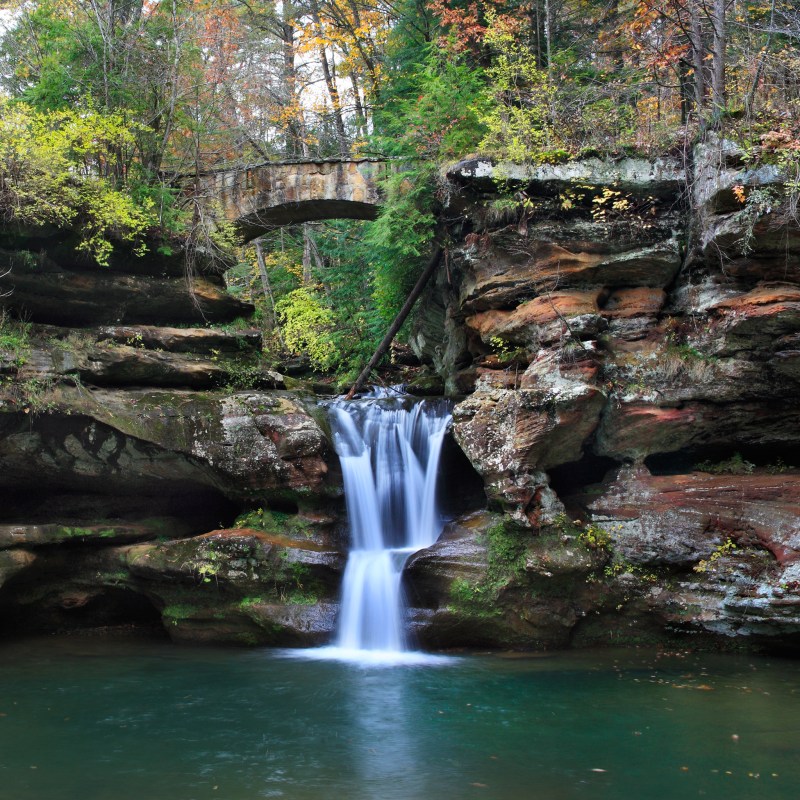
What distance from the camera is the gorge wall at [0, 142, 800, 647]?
9.52 m

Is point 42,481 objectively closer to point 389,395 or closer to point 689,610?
point 389,395

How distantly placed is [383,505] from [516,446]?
98.8 inches

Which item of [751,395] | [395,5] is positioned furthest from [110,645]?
[395,5]

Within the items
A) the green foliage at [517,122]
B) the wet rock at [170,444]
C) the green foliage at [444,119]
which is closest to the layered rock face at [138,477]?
the wet rock at [170,444]

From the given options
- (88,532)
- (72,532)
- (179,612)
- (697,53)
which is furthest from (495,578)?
(697,53)

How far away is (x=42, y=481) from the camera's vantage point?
10922 millimetres

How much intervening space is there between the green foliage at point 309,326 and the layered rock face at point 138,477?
6426mm

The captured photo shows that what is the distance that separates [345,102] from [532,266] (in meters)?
13.1

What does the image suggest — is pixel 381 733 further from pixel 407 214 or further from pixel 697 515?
pixel 407 214

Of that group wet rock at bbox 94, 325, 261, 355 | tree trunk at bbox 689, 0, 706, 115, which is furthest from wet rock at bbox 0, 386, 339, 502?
tree trunk at bbox 689, 0, 706, 115

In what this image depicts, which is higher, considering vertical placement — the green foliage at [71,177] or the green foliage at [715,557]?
the green foliage at [71,177]

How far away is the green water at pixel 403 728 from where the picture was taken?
5.69 metres

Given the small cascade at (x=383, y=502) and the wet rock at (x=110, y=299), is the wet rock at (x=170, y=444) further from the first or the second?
the wet rock at (x=110, y=299)

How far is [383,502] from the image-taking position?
36.6 ft
